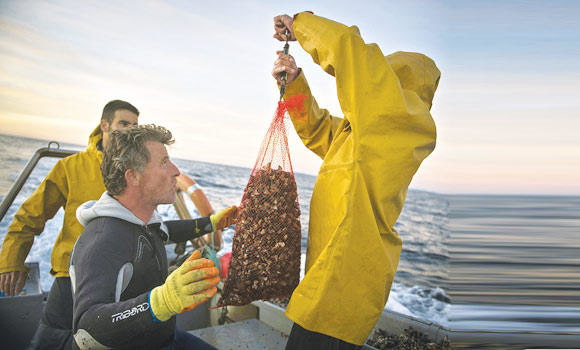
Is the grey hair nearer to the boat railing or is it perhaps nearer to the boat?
the boat

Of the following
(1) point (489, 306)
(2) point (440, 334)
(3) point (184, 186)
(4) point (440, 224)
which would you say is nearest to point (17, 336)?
(3) point (184, 186)

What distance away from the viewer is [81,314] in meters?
1.03

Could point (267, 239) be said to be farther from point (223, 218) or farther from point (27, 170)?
point (27, 170)

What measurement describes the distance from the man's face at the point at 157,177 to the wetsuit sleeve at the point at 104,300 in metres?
0.21

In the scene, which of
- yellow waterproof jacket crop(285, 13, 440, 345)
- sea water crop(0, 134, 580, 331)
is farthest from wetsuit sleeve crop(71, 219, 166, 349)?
sea water crop(0, 134, 580, 331)

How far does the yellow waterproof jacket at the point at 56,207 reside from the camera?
6.62ft

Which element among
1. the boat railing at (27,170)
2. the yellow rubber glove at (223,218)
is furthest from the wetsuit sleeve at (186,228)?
the boat railing at (27,170)

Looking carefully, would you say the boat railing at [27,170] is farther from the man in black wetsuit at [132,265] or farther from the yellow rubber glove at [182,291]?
the yellow rubber glove at [182,291]

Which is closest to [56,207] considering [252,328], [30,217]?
[30,217]

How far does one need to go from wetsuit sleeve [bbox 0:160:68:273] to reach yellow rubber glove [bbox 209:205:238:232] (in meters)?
1.13

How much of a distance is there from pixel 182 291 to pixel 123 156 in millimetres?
683

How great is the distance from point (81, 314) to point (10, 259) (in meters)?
1.48

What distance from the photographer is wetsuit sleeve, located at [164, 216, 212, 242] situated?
1.79 metres

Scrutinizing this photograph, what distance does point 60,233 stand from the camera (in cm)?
208
